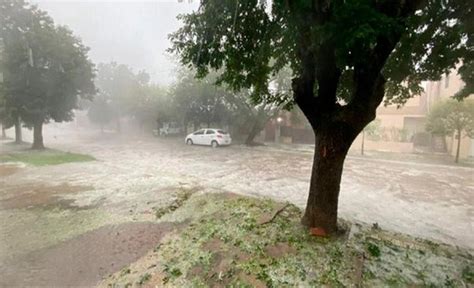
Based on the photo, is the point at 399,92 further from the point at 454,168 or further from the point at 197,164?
the point at 454,168

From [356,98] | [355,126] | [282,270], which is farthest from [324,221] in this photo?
[356,98]

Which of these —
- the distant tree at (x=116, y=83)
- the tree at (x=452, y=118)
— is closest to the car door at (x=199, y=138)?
the distant tree at (x=116, y=83)

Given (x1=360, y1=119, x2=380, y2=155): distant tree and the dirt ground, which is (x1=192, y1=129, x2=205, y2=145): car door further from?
(x1=360, y1=119, x2=380, y2=155): distant tree

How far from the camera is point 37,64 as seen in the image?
1441 centimetres

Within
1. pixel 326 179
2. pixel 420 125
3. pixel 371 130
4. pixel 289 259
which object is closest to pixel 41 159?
pixel 289 259

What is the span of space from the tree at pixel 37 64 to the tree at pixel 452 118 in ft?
64.0

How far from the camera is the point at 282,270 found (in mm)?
3355

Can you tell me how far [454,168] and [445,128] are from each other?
220 centimetres

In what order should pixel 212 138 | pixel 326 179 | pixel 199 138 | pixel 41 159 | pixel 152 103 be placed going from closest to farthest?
pixel 326 179
pixel 41 159
pixel 212 138
pixel 199 138
pixel 152 103

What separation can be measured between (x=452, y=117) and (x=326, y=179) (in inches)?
504

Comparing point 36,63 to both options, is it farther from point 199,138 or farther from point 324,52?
point 324,52

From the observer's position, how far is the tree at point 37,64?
14086 millimetres

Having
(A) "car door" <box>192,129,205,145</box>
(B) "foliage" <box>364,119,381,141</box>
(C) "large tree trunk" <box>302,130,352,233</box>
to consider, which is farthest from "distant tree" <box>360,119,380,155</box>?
(C) "large tree trunk" <box>302,130,352,233</box>

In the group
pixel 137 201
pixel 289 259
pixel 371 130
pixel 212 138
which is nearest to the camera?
pixel 289 259
